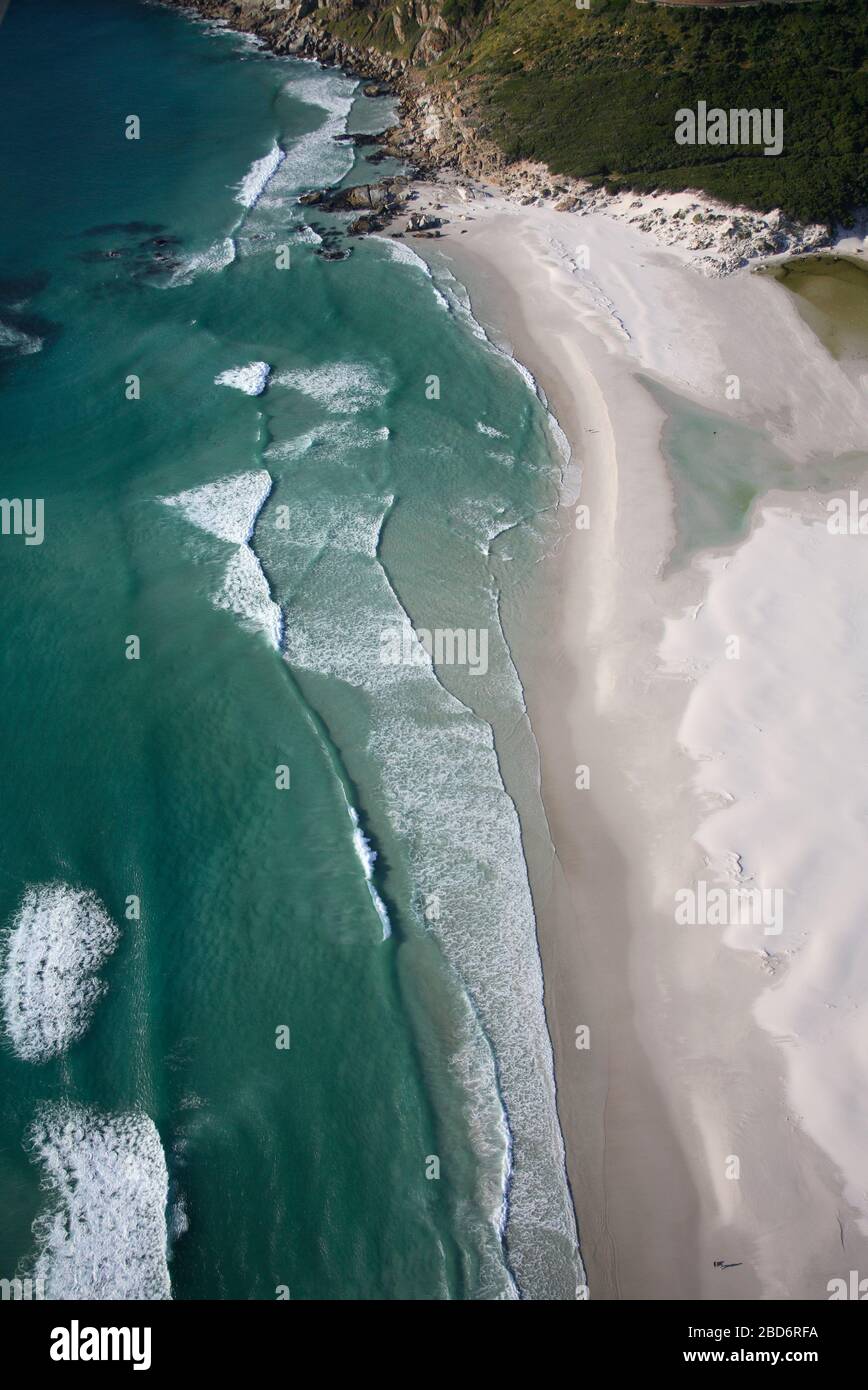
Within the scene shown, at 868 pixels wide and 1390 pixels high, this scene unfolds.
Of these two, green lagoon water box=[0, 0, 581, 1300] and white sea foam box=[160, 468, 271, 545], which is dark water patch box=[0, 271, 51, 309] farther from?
white sea foam box=[160, 468, 271, 545]

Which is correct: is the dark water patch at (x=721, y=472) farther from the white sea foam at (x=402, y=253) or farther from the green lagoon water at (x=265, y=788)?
the white sea foam at (x=402, y=253)

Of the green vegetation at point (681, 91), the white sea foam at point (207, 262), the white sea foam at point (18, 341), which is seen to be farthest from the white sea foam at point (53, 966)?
the green vegetation at point (681, 91)

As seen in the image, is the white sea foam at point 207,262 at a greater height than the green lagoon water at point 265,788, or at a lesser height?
greater

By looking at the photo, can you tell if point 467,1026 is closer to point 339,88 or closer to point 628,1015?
point 628,1015

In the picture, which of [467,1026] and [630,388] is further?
[630,388]

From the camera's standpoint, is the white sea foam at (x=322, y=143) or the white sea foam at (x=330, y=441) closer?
the white sea foam at (x=330, y=441)

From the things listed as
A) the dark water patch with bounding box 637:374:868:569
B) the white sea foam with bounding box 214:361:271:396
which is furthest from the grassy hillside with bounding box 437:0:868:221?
the white sea foam with bounding box 214:361:271:396

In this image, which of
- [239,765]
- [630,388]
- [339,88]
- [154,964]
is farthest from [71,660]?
[339,88]
